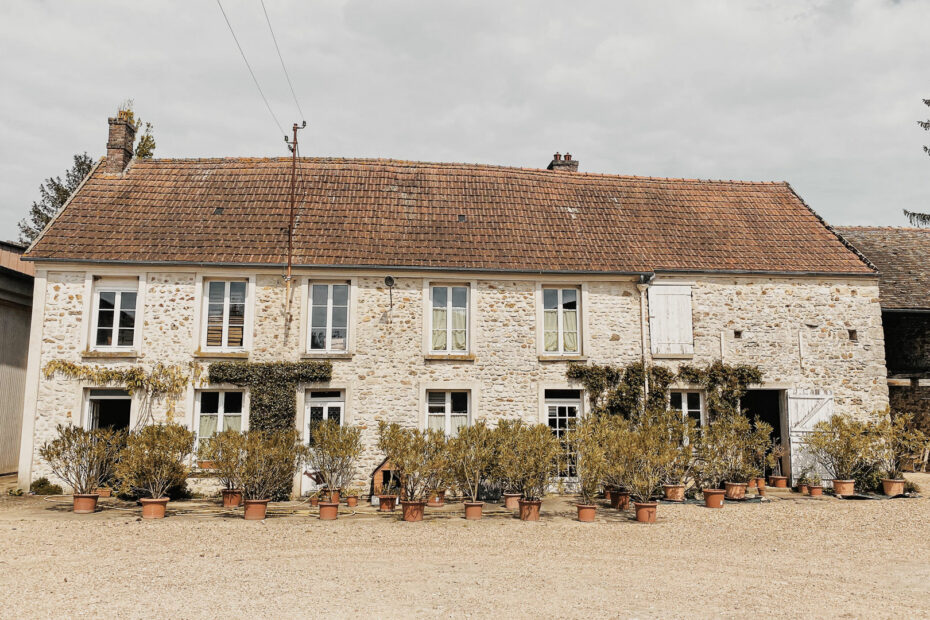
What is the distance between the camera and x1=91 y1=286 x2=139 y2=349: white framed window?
13.1m

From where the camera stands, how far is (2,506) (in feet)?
36.9

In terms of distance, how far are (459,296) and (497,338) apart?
3.85 ft

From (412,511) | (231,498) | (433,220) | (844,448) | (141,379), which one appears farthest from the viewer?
(433,220)

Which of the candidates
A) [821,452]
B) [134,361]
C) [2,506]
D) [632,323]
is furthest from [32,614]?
[821,452]

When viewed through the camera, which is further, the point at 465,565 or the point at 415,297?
the point at 415,297

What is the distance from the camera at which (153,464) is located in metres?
10.8

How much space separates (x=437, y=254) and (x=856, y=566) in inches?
352

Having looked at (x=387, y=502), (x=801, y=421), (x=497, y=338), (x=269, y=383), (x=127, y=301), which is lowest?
(x=387, y=502)

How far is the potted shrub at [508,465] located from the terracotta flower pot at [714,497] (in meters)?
3.35

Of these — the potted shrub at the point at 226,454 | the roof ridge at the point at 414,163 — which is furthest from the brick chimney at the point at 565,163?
the potted shrub at the point at 226,454

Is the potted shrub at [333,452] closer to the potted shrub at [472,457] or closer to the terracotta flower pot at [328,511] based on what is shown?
the terracotta flower pot at [328,511]

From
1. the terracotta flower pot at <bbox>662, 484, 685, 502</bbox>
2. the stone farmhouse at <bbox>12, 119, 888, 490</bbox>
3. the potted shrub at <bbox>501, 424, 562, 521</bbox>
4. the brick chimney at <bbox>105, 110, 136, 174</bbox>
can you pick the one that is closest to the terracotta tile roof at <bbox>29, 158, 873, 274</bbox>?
the stone farmhouse at <bbox>12, 119, 888, 490</bbox>

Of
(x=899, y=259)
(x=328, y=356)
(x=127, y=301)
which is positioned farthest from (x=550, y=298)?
(x=899, y=259)

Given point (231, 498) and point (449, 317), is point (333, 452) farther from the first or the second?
point (449, 317)
